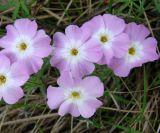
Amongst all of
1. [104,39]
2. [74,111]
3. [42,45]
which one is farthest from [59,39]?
[74,111]

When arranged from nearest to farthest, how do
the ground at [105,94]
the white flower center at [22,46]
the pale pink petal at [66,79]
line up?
the pale pink petal at [66,79] → the white flower center at [22,46] → the ground at [105,94]

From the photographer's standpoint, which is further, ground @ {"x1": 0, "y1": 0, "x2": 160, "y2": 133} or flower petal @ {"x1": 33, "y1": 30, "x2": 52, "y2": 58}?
ground @ {"x1": 0, "y1": 0, "x2": 160, "y2": 133}

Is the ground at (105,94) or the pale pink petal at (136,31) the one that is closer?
the pale pink petal at (136,31)

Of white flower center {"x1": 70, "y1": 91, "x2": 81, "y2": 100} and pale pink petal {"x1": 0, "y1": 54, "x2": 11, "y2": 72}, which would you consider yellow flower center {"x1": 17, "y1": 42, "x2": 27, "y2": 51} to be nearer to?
pale pink petal {"x1": 0, "y1": 54, "x2": 11, "y2": 72}

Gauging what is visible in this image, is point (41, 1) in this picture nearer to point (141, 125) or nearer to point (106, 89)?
point (106, 89)

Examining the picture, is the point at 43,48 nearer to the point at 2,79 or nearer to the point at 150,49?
the point at 2,79

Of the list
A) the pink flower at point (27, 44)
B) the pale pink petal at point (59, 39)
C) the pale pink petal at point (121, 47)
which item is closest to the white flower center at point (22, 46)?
the pink flower at point (27, 44)

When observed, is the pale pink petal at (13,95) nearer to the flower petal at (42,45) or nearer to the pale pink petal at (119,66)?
the flower petal at (42,45)

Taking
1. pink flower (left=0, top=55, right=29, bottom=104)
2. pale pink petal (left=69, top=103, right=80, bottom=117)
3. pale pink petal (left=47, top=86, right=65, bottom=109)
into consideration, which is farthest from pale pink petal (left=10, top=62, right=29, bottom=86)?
pale pink petal (left=69, top=103, right=80, bottom=117)
